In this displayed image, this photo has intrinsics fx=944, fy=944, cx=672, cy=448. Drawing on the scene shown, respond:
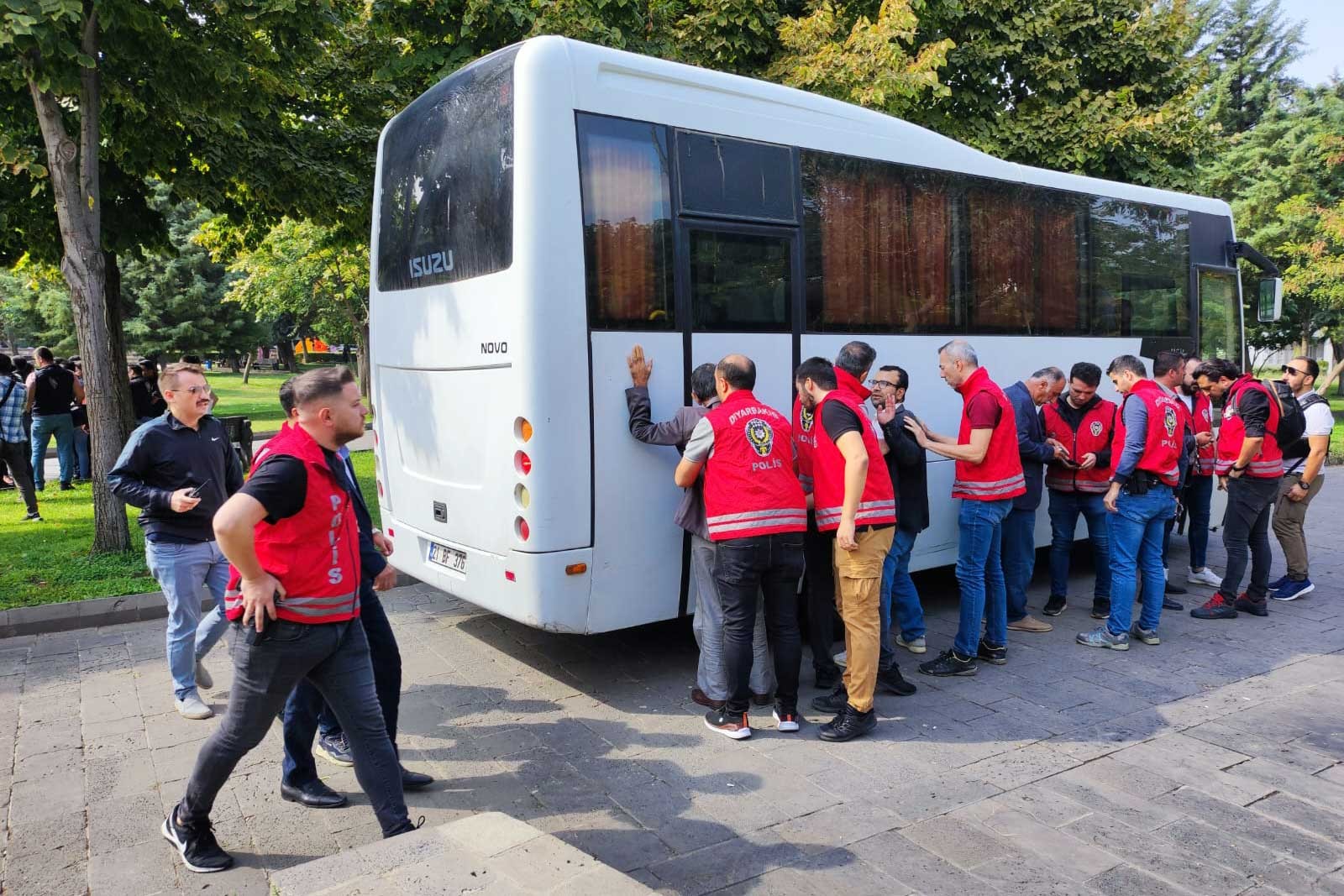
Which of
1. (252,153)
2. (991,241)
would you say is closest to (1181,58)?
(991,241)

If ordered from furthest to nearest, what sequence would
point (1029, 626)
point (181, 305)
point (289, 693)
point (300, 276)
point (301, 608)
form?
point (181, 305), point (300, 276), point (1029, 626), point (289, 693), point (301, 608)

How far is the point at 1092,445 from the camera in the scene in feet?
23.5

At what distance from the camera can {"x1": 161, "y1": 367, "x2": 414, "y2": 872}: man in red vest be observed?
3299mm

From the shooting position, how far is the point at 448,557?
591 cm

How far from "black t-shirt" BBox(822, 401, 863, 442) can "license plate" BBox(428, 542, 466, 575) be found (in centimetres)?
238

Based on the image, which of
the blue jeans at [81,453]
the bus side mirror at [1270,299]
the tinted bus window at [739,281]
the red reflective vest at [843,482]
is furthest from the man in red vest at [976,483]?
the blue jeans at [81,453]

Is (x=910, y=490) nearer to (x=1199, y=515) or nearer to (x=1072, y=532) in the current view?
(x=1072, y=532)

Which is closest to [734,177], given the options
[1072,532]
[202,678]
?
[1072,532]

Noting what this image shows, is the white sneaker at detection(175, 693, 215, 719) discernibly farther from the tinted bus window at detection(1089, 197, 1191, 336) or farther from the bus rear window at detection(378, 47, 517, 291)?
the tinted bus window at detection(1089, 197, 1191, 336)

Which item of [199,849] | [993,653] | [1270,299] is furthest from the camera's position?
[1270,299]

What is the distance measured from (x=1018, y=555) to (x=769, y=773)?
3.33 m

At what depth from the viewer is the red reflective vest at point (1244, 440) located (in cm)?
703

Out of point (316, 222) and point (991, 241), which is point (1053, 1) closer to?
point (991, 241)

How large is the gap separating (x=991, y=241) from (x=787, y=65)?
6.31 metres
